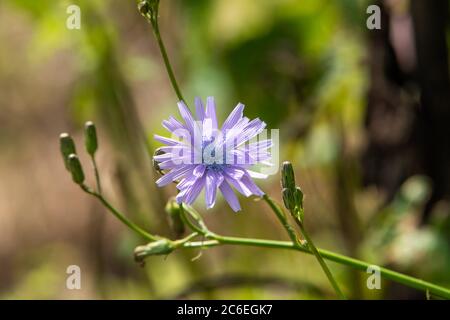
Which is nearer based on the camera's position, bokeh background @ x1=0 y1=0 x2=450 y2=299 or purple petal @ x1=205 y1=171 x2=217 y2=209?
purple petal @ x1=205 y1=171 x2=217 y2=209

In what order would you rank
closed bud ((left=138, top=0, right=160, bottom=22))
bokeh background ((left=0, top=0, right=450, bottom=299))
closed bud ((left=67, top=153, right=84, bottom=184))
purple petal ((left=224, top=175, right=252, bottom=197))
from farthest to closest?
1. bokeh background ((left=0, top=0, right=450, bottom=299))
2. closed bud ((left=67, top=153, right=84, bottom=184))
3. closed bud ((left=138, top=0, right=160, bottom=22))
4. purple petal ((left=224, top=175, right=252, bottom=197))

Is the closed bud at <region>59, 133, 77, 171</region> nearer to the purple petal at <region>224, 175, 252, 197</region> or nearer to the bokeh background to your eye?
the purple petal at <region>224, 175, 252, 197</region>

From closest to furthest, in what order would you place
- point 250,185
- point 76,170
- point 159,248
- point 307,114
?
point 250,185
point 159,248
point 76,170
point 307,114

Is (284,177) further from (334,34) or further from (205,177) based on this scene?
(334,34)

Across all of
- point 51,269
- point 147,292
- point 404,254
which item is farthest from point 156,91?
point 404,254

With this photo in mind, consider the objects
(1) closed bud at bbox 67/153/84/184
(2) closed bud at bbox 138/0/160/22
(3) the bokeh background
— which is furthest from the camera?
(3) the bokeh background

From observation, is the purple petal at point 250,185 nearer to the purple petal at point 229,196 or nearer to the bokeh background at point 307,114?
the purple petal at point 229,196

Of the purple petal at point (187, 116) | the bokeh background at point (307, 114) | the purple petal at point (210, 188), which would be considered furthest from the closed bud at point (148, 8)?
the bokeh background at point (307, 114)

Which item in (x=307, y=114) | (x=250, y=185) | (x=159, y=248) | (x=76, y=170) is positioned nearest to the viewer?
(x=250, y=185)

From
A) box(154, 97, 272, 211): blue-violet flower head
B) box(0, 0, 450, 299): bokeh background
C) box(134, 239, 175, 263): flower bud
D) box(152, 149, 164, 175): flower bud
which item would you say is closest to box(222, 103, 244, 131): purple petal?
box(154, 97, 272, 211): blue-violet flower head

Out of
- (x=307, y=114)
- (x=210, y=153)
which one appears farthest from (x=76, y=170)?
(x=307, y=114)

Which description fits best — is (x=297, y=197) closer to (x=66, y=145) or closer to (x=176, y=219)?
(x=176, y=219)
